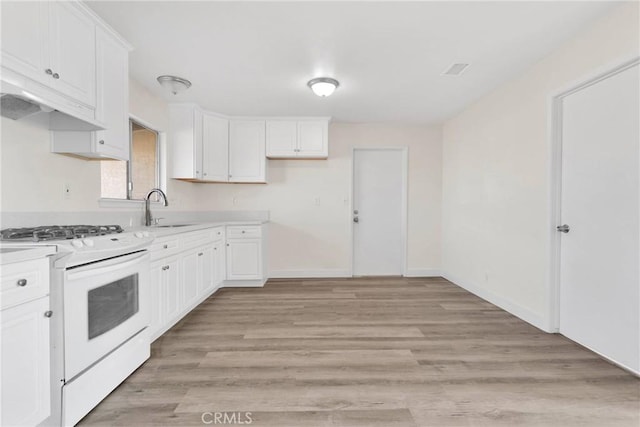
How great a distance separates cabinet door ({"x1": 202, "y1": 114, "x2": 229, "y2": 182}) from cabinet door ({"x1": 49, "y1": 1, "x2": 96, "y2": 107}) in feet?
6.91

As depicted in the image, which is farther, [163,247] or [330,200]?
[330,200]

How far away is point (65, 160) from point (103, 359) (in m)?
1.43

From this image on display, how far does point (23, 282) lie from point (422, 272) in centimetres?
460

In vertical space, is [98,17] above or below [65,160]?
above

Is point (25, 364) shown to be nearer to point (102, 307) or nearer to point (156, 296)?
point (102, 307)

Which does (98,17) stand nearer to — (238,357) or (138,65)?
(138,65)

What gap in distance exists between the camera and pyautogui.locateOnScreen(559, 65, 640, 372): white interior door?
200 cm

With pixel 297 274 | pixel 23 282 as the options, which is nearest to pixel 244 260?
pixel 297 274

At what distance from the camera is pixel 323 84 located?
3.05m

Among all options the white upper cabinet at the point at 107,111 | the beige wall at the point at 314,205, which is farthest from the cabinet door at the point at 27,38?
the beige wall at the point at 314,205

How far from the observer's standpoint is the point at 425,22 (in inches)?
85.0

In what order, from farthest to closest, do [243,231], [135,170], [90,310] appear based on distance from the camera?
1. [243,231]
2. [135,170]
3. [90,310]

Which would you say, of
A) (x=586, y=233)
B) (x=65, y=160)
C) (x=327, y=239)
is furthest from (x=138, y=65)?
(x=586, y=233)

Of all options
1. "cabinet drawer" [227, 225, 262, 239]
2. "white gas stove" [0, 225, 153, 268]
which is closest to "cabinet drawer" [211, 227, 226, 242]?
"cabinet drawer" [227, 225, 262, 239]
